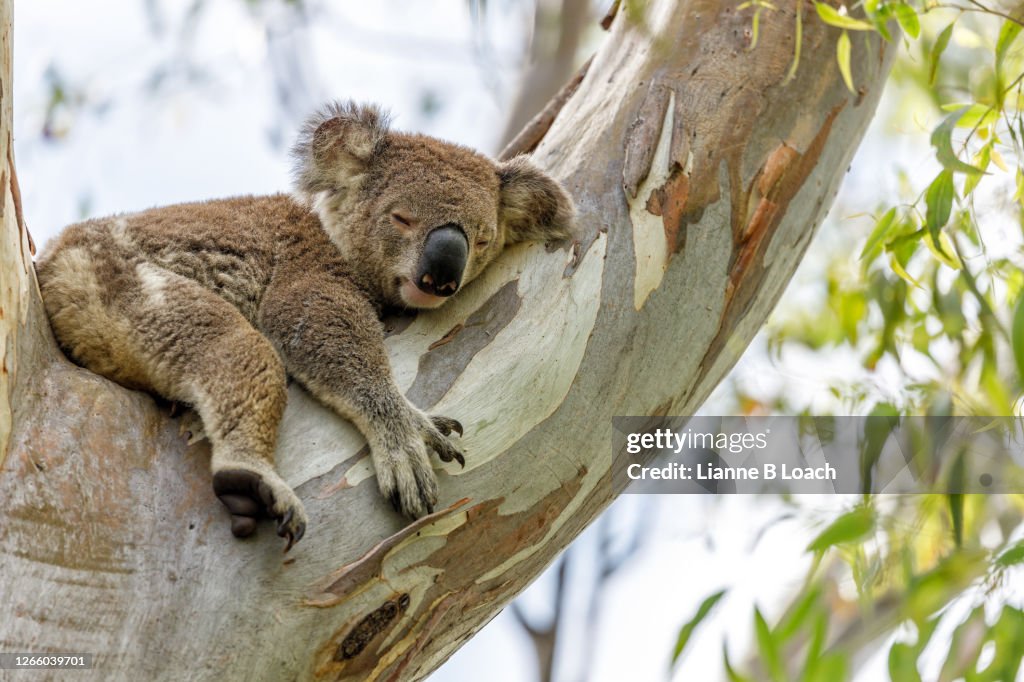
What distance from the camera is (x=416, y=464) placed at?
2.14 m

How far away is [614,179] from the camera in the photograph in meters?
2.62

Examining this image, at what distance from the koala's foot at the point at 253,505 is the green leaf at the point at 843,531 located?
42.3 inches

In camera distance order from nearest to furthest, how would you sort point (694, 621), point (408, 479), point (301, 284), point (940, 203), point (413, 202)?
point (408, 479), point (694, 621), point (940, 203), point (301, 284), point (413, 202)

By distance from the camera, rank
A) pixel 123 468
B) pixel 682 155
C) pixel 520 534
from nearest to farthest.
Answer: pixel 123 468
pixel 520 534
pixel 682 155

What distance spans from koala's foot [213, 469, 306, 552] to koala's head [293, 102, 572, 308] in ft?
2.52

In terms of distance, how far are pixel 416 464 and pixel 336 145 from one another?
49.6 inches

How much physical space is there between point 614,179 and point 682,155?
0.18 metres

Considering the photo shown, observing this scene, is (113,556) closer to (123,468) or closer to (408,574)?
(123,468)

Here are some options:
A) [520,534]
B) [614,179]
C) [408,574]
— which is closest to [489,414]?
[520,534]

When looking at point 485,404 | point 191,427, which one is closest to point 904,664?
point 485,404

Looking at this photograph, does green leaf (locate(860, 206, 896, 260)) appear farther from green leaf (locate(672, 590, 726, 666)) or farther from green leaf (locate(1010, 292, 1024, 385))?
green leaf (locate(672, 590, 726, 666))

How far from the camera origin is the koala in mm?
2197

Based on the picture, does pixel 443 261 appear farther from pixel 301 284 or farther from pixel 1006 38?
pixel 1006 38

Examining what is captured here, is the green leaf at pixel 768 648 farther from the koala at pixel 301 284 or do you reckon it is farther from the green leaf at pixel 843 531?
the koala at pixel 301 284
